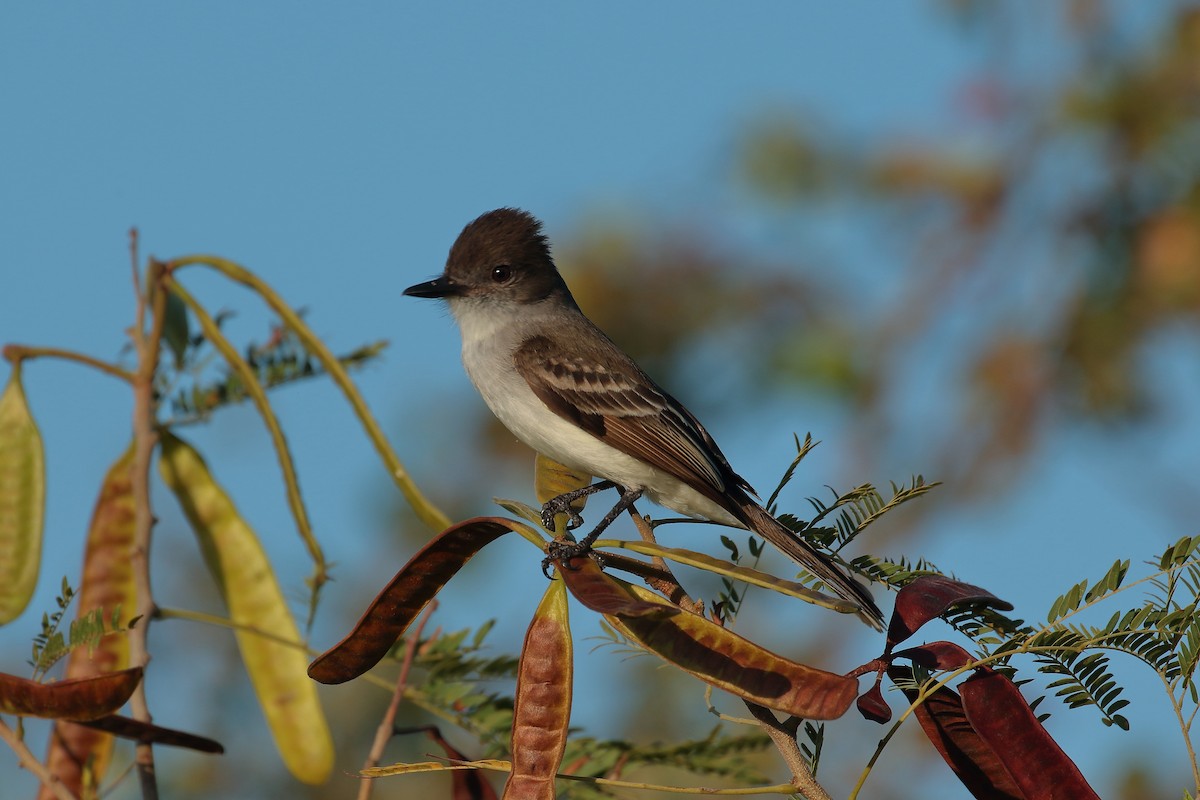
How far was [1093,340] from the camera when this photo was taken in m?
8.29

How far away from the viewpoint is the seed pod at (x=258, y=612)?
143 inches

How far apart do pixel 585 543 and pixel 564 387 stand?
286 centimetres

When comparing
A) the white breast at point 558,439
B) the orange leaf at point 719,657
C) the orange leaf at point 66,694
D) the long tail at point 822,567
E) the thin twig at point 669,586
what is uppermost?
the white breast at point 558,439

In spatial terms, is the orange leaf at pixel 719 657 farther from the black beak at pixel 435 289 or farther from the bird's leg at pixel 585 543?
the black beak at pixel 435 289

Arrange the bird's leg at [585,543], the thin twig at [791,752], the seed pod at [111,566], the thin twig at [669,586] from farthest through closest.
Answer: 1. the seed pod at [111,566]
2. the thin twig at [669,586]
3. the bird's leg at [585,543]
4. the thin twig at [791,752]

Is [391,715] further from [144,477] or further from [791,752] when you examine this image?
[791,752]

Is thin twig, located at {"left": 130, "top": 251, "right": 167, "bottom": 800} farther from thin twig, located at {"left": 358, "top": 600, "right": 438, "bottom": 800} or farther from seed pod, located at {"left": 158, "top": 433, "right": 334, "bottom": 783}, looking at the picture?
thin twig, located at {"left": 358, "top": 600, "right": 438, "bottom": 800}

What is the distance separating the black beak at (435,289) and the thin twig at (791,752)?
4009 mm

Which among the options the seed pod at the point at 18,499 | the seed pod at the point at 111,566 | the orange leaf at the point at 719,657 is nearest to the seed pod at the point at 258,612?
the seed pod at the point at 111,566

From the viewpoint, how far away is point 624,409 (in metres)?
5.73

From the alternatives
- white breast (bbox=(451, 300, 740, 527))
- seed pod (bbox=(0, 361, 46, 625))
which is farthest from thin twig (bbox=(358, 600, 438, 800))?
white breast (bbox=(451, 300, 740, 527))

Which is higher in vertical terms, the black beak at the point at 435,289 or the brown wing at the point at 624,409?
the black beak at the point at 435,289

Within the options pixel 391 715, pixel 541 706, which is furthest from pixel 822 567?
pixel 541 706

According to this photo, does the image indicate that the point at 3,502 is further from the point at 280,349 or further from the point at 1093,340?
the point at 1093,340
